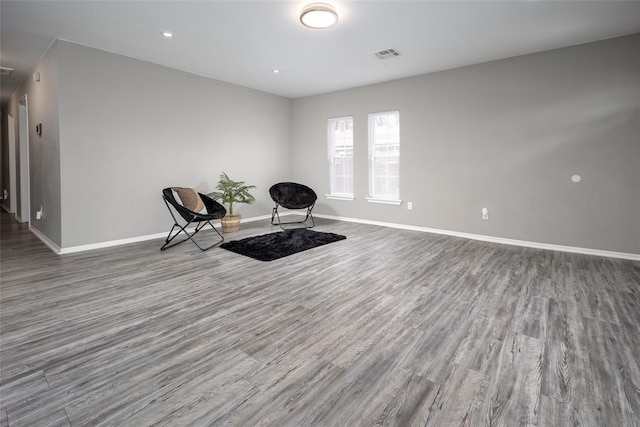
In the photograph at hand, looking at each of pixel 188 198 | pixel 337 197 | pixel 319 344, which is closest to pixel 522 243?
pixel 337 197

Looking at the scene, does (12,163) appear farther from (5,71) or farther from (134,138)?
(134,138)

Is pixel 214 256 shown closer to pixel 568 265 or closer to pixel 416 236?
pixel 416 236

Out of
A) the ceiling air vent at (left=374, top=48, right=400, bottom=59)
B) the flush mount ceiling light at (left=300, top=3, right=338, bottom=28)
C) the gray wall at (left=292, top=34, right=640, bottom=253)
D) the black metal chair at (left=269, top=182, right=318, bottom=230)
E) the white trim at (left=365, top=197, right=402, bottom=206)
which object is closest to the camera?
the flush mount ceiling light at (left=300, top=3, right=338, bottom=28)

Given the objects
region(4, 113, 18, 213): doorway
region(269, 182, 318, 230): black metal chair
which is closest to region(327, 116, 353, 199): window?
region(269, 182, 318, 230): black metal chair

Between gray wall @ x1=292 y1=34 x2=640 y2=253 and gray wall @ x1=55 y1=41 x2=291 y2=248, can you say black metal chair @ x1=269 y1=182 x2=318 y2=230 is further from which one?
gray wall @ x1=292 y1=34 x2=640 y2=253

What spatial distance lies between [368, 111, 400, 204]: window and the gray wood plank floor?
2600mm

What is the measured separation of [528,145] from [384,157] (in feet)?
7.53

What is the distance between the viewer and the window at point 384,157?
19.0ft

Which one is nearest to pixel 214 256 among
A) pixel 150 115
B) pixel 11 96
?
pixel 150 115

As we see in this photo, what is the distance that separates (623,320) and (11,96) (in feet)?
33.1

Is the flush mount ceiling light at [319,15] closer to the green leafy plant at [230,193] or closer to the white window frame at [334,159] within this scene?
the green leafy plant at [230,193]

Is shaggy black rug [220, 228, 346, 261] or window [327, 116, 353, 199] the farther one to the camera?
window [327, 116, 353, 199]

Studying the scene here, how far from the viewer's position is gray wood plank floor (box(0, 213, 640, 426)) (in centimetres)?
144

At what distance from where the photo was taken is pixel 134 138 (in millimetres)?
4613
